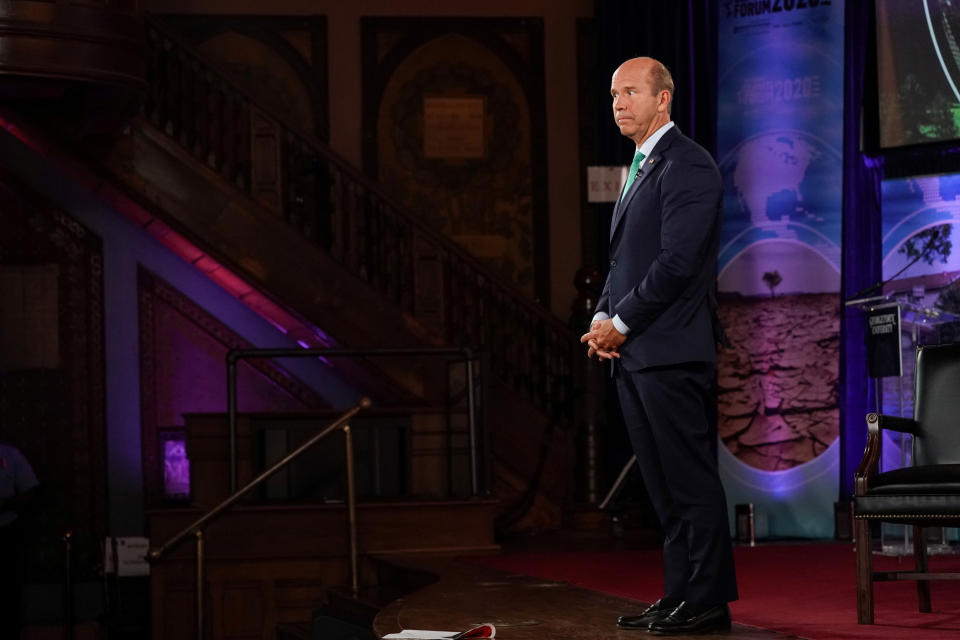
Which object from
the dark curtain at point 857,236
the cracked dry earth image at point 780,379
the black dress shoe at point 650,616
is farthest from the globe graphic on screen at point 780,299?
the black dress shoe at point 650,616

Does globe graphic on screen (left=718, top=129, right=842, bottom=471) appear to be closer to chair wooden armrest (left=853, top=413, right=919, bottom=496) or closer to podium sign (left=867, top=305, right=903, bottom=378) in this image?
podium sign (left=867, top=305, right=903, bottom=378)

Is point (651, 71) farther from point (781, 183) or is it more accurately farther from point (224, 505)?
point (781, 183)

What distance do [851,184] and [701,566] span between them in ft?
15.6

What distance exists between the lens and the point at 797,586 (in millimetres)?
5148

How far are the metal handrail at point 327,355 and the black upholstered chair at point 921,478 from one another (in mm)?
2719

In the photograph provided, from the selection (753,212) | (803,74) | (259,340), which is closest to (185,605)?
(259,340)

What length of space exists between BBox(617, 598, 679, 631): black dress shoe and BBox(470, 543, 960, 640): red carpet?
52 centimetres

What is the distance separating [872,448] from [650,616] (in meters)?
1.12

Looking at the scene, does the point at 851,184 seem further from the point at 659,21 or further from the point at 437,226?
the point at 437,226

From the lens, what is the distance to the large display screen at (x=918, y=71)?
23.3ft

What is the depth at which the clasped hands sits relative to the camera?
3.34 meters

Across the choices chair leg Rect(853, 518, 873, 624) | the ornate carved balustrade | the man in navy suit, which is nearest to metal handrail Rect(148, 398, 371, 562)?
chair leg Rect(853, 518, 873, 624)

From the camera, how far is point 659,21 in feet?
28.5

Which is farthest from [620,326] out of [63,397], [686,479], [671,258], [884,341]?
[63,397]
